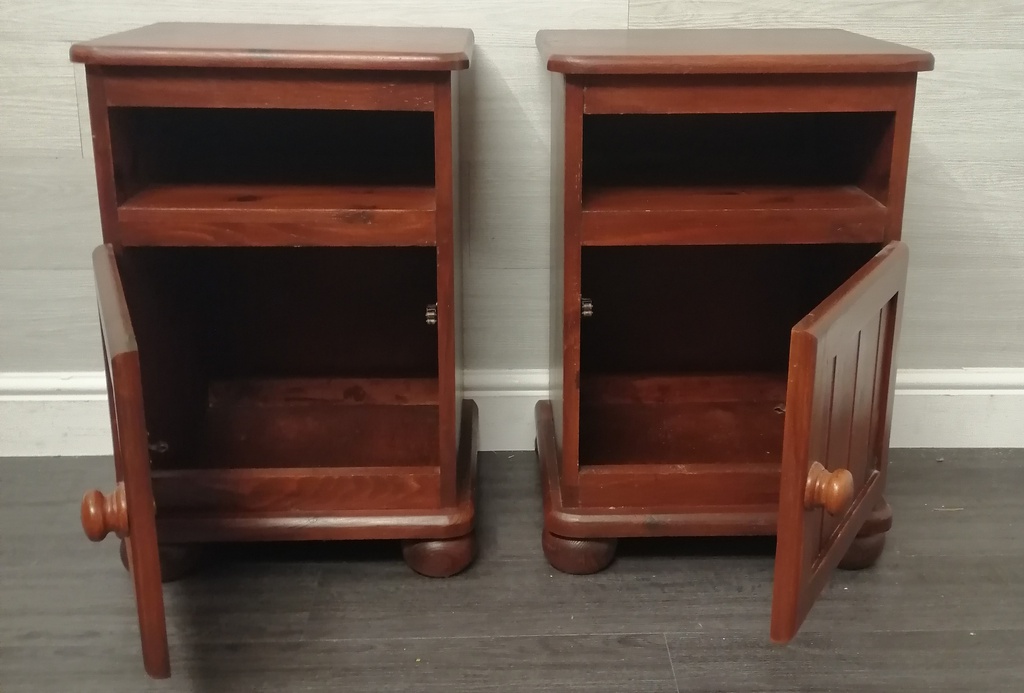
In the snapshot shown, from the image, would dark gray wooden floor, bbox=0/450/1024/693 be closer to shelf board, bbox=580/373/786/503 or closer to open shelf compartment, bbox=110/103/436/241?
shelf board, bbox=580/373/786/503

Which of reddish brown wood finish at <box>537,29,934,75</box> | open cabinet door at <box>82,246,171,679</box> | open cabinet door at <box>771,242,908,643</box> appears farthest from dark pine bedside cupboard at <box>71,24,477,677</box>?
open cabinet door at <box>771,242,908,643</box>

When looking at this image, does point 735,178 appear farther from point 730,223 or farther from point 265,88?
point 265,88

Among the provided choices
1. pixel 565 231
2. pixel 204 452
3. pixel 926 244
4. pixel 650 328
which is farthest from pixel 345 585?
pixel 926 244

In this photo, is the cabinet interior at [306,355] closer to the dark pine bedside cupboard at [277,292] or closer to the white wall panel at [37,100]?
the dark pine bedside cupboard at [277,292]

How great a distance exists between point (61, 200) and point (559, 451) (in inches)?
29.4

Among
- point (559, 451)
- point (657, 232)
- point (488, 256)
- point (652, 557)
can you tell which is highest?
point (657, 232)

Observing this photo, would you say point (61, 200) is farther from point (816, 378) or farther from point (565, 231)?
point (816, 378)

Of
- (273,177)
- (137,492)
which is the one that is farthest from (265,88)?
(137,492)

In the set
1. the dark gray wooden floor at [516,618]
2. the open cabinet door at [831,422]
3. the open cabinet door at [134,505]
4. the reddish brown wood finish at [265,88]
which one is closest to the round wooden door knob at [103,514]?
the open cabinet door at [134,505]

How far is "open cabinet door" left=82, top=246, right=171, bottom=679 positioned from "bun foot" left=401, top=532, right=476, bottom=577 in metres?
0.38

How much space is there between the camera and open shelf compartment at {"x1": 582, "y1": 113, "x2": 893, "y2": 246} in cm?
97

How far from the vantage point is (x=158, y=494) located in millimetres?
1041

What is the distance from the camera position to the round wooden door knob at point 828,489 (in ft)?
2.41

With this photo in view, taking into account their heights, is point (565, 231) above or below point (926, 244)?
above
